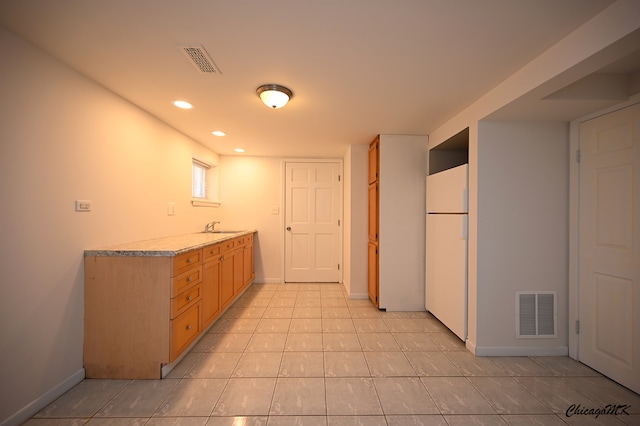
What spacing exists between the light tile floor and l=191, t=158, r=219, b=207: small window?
2.14 metres

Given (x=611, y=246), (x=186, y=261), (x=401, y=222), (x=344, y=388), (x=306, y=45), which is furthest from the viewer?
(x=401, y=222)

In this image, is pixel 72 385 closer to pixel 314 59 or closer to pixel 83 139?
pixel 83 139

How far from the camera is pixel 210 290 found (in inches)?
103

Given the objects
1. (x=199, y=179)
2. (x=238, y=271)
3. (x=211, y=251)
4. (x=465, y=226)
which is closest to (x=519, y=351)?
(x=465, y=226)

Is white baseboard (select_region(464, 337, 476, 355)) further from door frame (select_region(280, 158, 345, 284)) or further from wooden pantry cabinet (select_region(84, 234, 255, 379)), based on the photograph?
wooden pantry cabinet (select_region(84, 234, 255, 379))

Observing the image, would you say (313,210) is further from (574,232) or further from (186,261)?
(574,232)

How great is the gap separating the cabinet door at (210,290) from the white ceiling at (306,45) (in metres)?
1.56

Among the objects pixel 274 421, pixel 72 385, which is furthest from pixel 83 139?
pixel 274 421

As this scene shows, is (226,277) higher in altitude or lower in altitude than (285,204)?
lower

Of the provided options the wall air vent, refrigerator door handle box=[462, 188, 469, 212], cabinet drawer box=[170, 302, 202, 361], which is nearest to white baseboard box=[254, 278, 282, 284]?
cabinet drawer box=[170, 302, 202, 361]

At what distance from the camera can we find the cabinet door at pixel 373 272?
337 cm

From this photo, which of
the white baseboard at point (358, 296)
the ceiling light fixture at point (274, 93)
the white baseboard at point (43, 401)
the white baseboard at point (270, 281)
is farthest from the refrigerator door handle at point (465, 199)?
the white baseboard at point (43, 401)

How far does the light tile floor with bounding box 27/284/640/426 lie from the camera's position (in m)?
1.55

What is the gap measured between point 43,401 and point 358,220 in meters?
3.32
